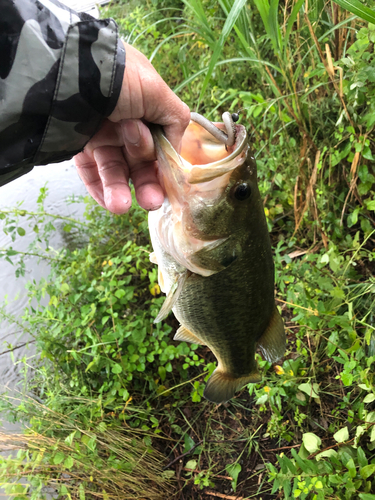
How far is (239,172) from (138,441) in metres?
2.08

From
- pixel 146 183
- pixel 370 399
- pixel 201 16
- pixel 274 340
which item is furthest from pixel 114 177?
pixel 201 16

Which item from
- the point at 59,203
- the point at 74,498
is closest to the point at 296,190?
the point at 74,498

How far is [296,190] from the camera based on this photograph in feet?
8.19

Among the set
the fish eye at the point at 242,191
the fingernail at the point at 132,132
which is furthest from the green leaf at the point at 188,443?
the fingernail at the point at 132,132

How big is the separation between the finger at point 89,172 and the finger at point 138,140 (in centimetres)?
33

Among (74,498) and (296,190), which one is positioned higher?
(296,190)

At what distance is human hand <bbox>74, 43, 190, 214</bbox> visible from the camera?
1066 mm

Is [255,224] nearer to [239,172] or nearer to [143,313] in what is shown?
[239,172]

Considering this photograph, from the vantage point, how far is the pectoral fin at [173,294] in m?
1.46

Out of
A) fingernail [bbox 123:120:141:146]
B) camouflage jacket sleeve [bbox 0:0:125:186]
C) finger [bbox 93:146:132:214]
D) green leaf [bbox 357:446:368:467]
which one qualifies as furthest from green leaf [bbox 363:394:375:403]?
camouflage jacket sleeve [bbox 0:0:125:186]

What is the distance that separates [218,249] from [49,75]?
86 cm

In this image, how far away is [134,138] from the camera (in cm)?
120

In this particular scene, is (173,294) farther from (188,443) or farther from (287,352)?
(188,443)

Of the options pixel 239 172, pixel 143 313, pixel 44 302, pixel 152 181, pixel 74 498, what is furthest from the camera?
pixel 44 302
